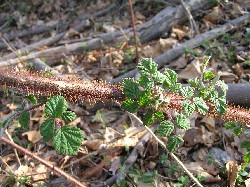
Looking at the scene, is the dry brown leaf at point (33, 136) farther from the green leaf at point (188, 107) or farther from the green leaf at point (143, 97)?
the green leaf at point (188, 107)

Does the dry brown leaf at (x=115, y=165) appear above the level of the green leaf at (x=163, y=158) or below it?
below

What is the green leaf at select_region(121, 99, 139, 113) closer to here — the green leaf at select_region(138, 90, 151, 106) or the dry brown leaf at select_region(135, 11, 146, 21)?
the green leaf at select_region(138, 90, 151, 106)

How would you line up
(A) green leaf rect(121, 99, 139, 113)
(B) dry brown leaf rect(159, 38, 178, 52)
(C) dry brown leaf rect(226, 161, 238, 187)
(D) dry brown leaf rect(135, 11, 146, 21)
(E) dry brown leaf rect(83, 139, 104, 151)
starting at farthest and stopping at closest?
(D) dry brown leaf rect(135, 11, 146, 21), (B) dry brown leaf rect(159, 38, 178, 52), (E) dry brown leaf rect(83, 139, 104, 151), (C) dry brown leaf rect(226, 161, 238, 187), (A) green leaf rect(121, 99, 139, 113)

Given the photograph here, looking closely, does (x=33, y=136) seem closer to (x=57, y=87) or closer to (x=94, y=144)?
(x=94, y=144)

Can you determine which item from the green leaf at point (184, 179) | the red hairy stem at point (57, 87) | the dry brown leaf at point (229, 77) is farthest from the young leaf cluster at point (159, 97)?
the dry brown leaf at point (229, 77)

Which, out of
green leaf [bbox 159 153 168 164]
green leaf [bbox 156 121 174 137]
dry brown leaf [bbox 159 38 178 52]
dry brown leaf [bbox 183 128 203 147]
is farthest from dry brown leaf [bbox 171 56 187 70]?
green leaf [bbox 156 121 174 137]
